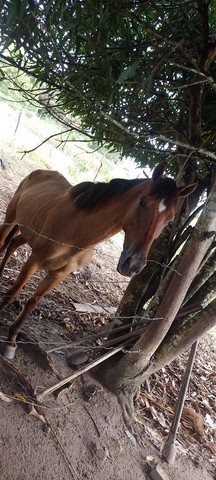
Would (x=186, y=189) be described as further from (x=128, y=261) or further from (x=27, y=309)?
(x=27, y=309)

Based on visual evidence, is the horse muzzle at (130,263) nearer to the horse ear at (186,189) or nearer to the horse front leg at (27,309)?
the horse ear at (186,189)

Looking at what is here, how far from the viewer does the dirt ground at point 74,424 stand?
2410 millimetres

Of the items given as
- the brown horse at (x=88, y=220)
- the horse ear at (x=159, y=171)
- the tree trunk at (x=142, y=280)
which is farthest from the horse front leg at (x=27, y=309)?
the horse ear at (x=159, y=171)

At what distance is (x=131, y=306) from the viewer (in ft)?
11.3

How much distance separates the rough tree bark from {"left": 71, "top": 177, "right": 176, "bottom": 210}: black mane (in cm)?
44

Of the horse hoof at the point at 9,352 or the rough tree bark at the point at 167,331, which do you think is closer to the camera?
the rough tree bark at the point at 167,331

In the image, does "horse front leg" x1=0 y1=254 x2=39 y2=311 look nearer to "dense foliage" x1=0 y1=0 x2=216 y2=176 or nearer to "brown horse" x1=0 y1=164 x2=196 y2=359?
"brown horse" x1=0 y1=164 x2=196 y2=359

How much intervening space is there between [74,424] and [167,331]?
1026mm

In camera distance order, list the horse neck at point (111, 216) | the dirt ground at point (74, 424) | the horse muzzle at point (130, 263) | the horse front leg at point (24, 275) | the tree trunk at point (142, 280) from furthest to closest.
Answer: the tree trunk at point (142, 280)
the horse front leg at point (24, 275)
the horse neck at point (111, 216)
the dirt ground at point (74, 424)
the horse muzzle at point (130, 263)

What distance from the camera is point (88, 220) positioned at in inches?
110

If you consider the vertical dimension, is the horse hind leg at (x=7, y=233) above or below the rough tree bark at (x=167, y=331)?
below

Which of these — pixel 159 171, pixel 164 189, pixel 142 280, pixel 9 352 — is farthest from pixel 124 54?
pixel 9 352

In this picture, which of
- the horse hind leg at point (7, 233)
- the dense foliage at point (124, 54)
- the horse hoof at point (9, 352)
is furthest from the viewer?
the horse hind leg at point (7, 233)

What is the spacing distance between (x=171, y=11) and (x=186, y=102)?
0.74 meters
